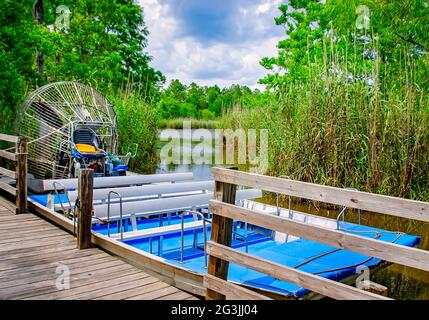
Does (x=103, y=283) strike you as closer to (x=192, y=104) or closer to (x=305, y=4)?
(x=305, y=4)

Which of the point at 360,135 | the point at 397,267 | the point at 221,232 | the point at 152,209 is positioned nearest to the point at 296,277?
the point at 221,232

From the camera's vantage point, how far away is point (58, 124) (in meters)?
8.66

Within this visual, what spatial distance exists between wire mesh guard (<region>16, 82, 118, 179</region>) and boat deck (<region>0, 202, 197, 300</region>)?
3.12 meters

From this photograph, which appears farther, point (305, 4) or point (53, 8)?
point (305, 4)

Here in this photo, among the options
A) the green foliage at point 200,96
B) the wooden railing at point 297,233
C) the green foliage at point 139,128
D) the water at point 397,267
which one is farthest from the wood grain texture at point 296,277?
the green foliage at point 200,96

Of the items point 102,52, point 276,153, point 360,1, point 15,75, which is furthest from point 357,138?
point 102,52

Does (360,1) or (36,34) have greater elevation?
(360,1)

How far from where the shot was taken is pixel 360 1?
36.0 feet

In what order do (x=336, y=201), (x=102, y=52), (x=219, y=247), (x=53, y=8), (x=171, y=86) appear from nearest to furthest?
(x=336, y=201) < (x=219, y=247) < (x=53, y=8) < (x=102, y=52) < (x=171, y=86)

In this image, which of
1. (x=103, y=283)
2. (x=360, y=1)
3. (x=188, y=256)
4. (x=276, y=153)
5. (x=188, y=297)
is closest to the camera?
(x=188, y=297)

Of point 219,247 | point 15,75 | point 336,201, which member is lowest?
point 219,247

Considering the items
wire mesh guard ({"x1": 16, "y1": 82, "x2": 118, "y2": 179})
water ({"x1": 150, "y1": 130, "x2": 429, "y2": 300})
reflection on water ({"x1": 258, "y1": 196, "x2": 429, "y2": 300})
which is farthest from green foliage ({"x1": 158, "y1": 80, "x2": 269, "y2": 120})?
reflection on water ({"x1": 258, "y1": 196, "x2": 429, "y2": 300})

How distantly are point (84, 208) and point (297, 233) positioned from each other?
8.30ft

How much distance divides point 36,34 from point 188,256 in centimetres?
719
